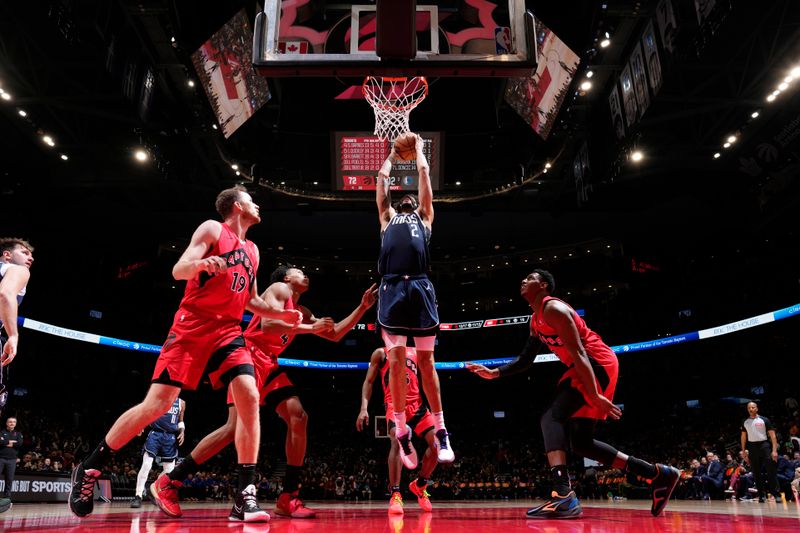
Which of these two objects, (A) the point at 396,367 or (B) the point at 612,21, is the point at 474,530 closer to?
(A) the point at 396,367

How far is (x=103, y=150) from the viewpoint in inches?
638

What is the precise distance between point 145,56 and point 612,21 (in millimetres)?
8868

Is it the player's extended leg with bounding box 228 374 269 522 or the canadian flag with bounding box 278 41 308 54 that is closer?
the player's extended leg with bounding box 228 374 269 522

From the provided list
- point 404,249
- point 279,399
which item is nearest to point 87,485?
point 279,399

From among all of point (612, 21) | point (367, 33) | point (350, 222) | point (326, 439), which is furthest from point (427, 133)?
point (326, 439)

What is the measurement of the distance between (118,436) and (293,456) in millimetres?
1631

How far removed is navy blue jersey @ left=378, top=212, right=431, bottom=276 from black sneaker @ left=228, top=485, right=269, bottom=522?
1.81 m

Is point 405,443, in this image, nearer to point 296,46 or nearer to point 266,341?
point 266,341

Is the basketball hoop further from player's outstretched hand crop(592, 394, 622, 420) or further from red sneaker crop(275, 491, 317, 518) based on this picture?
red sneaker crop(275, 491, 317, 518)

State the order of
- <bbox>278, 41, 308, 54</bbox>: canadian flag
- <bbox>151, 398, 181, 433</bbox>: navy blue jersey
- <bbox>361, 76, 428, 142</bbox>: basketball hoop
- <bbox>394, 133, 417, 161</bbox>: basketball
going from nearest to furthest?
<bbox>394, 133, 417, 161</bbox>: basketball, <bbox>278, 41, 308, 54</bbox>: canadian flag, <bbox>361, 76, 428, 142</bbox>: basketball hoop, <bbox>151, 398, 181, 433</bbox>: navy blue jersey

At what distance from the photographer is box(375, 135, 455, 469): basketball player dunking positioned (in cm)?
444

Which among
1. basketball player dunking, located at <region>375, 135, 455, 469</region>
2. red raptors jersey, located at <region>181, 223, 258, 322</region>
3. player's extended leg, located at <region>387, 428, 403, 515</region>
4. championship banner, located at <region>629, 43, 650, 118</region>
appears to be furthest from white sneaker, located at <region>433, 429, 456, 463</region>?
championship banner, located at <region>629, 43, 650, 118</region>

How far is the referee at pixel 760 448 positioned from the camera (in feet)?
32.2

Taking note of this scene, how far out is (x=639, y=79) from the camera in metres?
10.6
